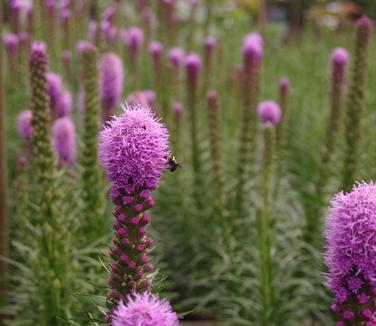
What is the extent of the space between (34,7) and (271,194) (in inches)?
64.7

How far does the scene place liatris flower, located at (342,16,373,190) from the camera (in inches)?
111

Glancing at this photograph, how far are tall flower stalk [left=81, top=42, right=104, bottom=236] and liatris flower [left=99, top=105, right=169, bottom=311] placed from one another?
52.1 inches

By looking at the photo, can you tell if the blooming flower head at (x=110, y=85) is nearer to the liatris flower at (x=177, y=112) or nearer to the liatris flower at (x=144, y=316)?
the liatris flower at (x=177, y=112)

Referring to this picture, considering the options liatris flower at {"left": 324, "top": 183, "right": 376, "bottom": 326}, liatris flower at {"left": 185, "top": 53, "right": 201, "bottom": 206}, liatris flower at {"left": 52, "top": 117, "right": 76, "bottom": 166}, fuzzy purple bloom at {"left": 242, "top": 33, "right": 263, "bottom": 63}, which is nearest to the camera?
liatris flower at {"left": 324, "top": 183, "right": 376, "bottom": 326}

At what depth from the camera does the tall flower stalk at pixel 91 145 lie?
2.63m

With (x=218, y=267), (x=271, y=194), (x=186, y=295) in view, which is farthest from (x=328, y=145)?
(x=186, y=295)

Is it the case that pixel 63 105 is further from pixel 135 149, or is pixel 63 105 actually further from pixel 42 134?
pixel 135 149

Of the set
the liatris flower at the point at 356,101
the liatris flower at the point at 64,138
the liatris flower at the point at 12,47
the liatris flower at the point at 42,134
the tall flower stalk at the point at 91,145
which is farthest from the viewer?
the liatris flower at the point at 12,47

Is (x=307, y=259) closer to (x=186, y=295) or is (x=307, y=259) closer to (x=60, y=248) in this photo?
(x=186, y=295)

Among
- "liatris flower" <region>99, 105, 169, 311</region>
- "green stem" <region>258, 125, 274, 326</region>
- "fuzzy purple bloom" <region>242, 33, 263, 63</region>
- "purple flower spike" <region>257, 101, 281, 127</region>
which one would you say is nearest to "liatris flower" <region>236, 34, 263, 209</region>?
"fuzzy purple bloom" <region>242, 33, 263, 63</region>

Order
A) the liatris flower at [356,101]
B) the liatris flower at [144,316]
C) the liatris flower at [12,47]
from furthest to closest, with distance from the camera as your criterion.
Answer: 1. the liatris flower at [12,47]
2. the liatris flower at [356,101]
3. the liatris flower at [144,316]

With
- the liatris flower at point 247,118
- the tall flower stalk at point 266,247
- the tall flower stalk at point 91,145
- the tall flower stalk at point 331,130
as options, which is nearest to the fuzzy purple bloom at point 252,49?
the liatris flower at point 247,118

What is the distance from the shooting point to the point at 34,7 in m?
3.60

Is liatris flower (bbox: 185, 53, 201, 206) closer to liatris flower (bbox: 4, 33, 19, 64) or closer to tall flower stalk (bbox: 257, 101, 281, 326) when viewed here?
tall flower stalk (bbox: 257, 101, 281, 326)
